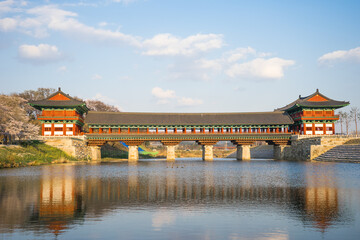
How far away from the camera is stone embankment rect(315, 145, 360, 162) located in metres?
52.6

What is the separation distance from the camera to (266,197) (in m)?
18.9

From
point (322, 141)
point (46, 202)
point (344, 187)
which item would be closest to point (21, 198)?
point (46, 202)

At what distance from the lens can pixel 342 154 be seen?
55.7 metres

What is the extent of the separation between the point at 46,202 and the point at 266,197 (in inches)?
464

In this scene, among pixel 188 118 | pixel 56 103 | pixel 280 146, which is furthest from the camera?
pixel 188 118

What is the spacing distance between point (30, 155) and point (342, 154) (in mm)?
49644

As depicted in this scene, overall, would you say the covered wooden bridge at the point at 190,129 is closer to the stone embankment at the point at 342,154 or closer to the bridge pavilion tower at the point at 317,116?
the bridge pavilion tower at the point at 317,116

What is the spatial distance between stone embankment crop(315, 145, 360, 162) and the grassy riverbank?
1782 inches

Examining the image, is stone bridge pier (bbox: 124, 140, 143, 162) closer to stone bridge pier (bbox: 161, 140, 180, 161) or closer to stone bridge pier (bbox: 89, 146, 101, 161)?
stone bridge pier (bbox: 161, 140, 180, 161)

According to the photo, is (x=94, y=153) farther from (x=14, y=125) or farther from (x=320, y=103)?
(x=320, y=103)

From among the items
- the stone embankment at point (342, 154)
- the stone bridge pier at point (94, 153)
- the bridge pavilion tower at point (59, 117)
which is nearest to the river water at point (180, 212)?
the stone embankment at point (342, 154)

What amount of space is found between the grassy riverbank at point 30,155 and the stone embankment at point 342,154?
45.3m

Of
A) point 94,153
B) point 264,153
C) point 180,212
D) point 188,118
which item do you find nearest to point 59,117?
point 94,153

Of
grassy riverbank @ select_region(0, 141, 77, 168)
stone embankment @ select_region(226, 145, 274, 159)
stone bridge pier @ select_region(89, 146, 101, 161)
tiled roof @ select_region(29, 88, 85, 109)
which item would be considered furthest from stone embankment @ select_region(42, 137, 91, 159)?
stone embankment @ select_region(226, 145, 274, 159)
